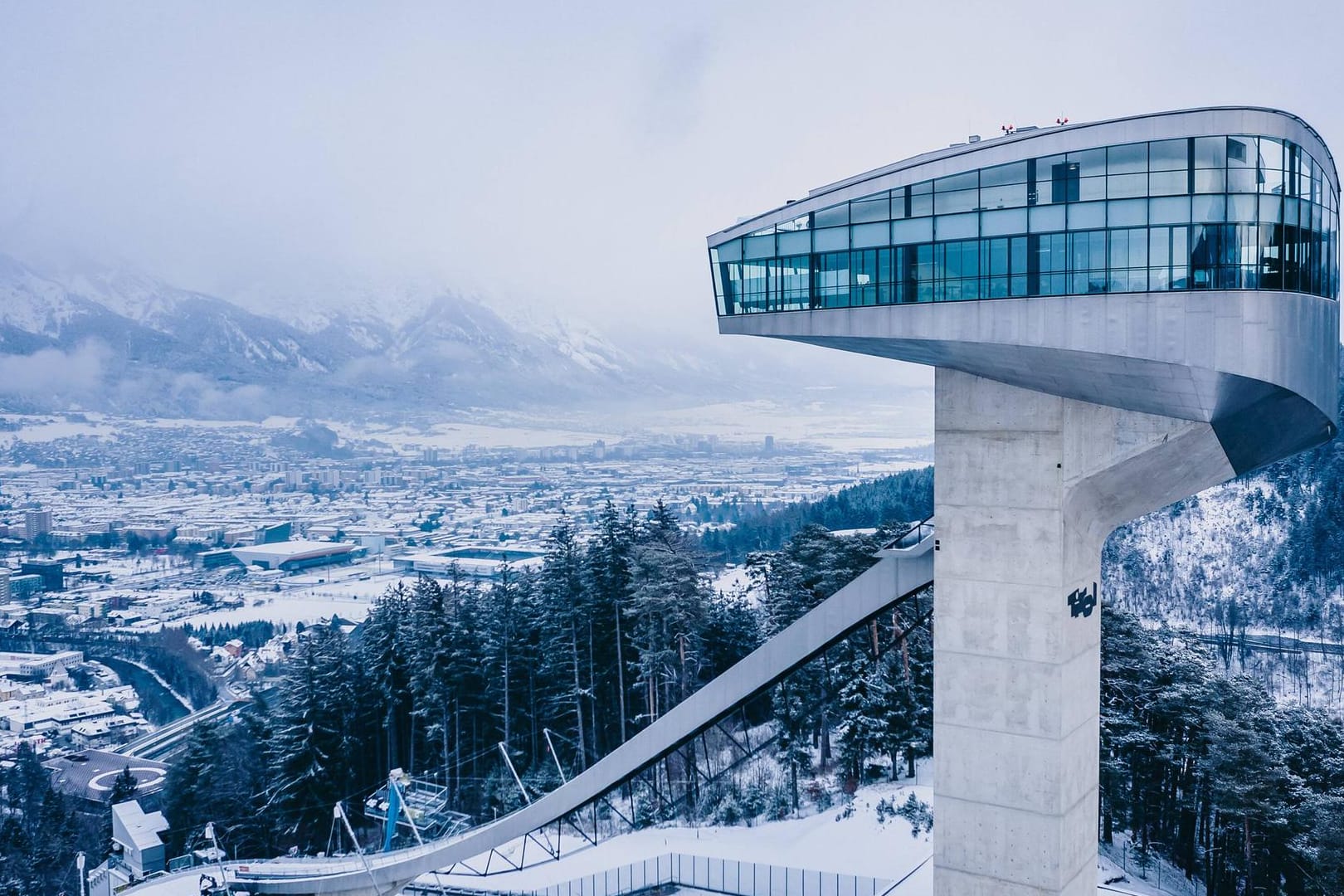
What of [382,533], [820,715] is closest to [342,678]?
[820,715]

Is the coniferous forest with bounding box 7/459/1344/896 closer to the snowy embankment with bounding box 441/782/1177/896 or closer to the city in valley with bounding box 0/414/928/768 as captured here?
the snowy embankment with bounding box 441/782/1177/896

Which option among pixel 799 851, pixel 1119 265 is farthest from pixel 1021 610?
pixel 799 851

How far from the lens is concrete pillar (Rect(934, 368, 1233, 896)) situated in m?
21.6

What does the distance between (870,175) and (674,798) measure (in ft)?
93.0

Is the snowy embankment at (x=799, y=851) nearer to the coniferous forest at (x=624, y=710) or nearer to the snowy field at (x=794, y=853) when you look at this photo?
the snowy field at (x=794, y=853)

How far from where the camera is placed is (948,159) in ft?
68.3

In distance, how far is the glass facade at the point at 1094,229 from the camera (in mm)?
18594

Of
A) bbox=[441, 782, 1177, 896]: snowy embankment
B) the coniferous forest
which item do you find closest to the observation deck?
bbox=[441, 782, 1177, 896]: snowy embankment

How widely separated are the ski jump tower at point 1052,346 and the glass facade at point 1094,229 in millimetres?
39

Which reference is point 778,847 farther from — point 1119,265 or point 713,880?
point 1119,265

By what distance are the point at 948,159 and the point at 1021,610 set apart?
28.7 feet

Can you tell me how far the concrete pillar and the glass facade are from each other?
275cm

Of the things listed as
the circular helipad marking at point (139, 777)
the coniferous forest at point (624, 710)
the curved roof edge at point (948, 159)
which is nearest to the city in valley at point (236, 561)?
the circular helipad marking at point (139, 777)

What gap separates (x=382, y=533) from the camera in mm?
166250
